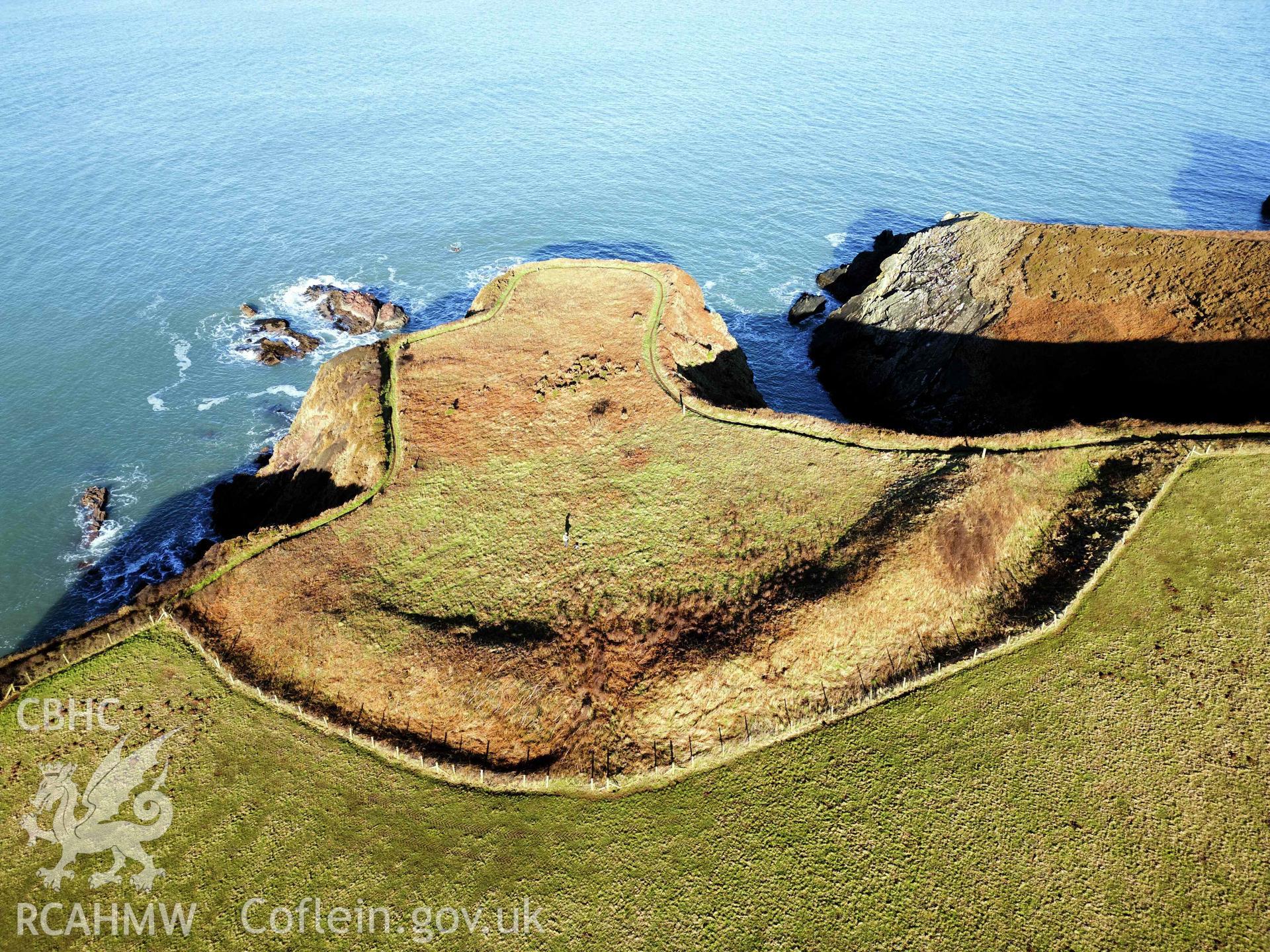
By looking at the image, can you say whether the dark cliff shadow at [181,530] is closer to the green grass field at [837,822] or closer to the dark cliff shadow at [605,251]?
the green grass field at [837,822]

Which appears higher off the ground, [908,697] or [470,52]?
[470,52]

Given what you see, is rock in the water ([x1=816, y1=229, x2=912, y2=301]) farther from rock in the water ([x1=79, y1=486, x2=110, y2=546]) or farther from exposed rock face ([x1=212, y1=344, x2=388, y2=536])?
rock in the water ([x1=79, y1=486, x2=110, y2=546])

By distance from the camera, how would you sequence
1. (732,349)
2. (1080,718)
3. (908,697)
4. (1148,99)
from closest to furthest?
(1080,718) < (908,697) < (732,349) < (1148,99)

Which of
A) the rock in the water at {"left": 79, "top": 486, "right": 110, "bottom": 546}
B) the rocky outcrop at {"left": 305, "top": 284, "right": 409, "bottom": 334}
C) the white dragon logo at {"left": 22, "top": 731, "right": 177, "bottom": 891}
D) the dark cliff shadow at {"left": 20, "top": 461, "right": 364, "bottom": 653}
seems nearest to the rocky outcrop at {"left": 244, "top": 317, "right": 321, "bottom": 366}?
the rocky outcrop at {"left": 305, "top": 284, "right": 409, "bottom": 334}

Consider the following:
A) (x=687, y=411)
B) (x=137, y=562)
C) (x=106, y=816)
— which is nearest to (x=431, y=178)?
(x=137, y=562)

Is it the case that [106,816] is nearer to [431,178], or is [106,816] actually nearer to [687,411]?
[687,411]

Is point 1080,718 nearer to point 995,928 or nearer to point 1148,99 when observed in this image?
point 995,928

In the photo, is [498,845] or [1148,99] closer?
[498,845]

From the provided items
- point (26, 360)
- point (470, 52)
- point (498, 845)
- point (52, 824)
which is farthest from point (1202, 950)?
point (470, 52)
